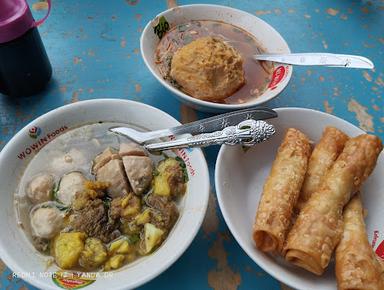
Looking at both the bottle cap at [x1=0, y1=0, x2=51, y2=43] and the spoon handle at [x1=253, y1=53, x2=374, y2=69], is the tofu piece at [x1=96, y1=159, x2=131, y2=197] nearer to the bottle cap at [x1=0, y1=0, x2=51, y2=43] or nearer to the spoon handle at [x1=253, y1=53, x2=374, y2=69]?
the bottle cap at [x1=0, y1=0, x2=51, y2=43]

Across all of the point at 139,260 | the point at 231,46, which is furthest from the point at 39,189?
the point at 231,46

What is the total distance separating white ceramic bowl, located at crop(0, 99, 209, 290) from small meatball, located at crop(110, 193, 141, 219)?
0.12m

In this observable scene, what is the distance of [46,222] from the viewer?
941 millimetres

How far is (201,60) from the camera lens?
129cm

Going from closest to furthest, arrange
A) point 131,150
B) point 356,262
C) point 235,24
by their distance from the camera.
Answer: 1. point 356,262
2. point 131,150
3. point 235,24

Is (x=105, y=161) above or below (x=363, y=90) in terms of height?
above

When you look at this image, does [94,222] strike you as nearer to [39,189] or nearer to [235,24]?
[39,189]

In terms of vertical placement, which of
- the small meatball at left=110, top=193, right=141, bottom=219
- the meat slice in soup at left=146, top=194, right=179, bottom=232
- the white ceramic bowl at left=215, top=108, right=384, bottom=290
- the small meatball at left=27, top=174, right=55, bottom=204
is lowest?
the white ceramic bowl at left=215, top=108, right=384, bottom=290

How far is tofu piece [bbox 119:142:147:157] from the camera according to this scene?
3.57 ft

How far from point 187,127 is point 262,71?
0.53m

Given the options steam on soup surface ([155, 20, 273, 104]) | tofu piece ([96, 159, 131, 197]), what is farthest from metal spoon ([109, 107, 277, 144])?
steam on soup surface ([155, 20, 273, 104])

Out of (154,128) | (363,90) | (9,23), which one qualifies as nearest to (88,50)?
(9,23)

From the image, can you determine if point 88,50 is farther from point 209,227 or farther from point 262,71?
point 209,227

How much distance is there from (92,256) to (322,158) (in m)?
0.72
